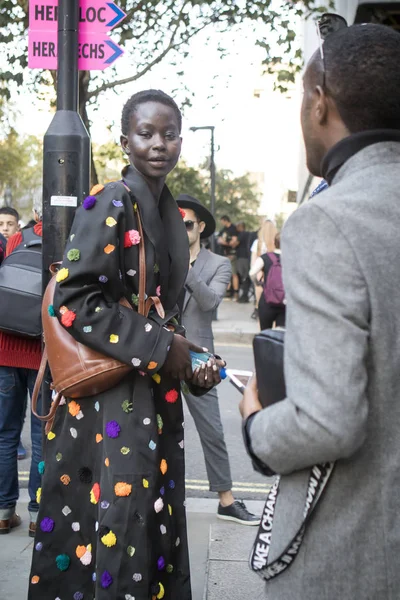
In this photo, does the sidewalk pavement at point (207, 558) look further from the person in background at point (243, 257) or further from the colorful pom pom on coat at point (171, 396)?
the person in background at point (243, 257)

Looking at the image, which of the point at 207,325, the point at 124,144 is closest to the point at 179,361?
the point at 124,144

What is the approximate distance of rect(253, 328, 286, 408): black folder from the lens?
5.43 ft

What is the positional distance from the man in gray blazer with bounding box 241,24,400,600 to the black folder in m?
0.07

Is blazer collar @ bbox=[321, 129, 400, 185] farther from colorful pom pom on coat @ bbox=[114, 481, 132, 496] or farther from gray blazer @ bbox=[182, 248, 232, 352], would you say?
gray blazer @ bbox=[182, 248, 232, 352]

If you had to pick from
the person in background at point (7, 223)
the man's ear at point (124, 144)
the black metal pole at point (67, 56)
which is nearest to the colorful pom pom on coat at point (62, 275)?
the man's ear at point (124, 144)

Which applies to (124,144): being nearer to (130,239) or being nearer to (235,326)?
(130,239)

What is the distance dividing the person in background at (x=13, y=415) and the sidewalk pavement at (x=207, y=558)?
0.19 meters

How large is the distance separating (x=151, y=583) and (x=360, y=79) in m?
1.78

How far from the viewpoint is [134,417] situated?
2.64m

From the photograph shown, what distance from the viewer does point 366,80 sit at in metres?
1.57

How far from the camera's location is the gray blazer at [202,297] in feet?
16.5

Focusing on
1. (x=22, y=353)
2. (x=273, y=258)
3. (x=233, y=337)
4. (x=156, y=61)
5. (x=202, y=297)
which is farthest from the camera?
(x=233, y=337)

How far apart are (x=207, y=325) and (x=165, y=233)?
2.29 m

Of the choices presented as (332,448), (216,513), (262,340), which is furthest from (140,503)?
(216,513)
